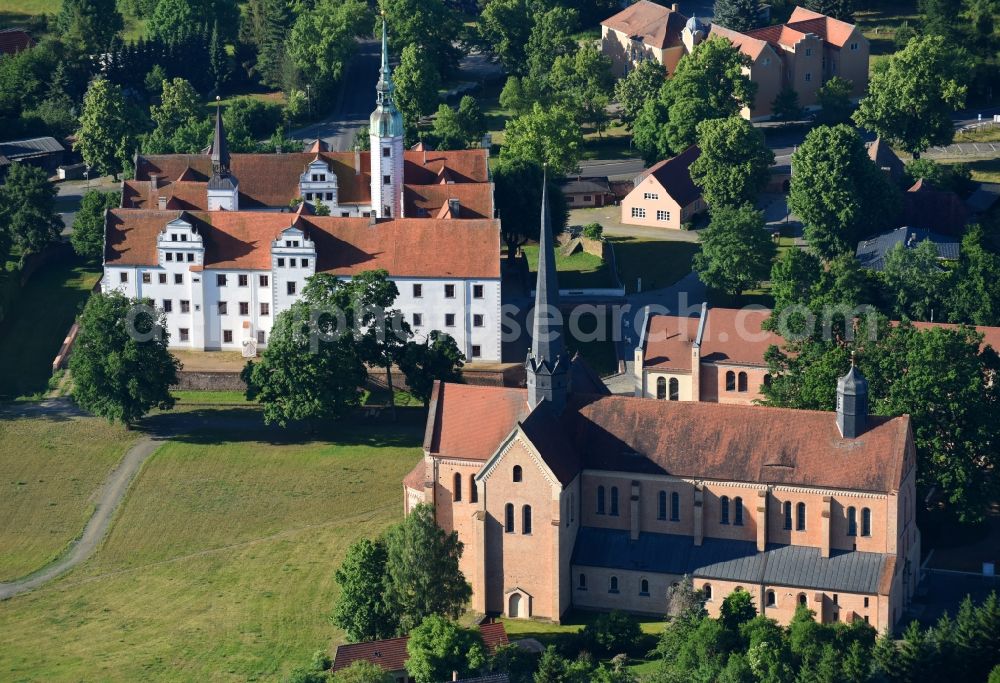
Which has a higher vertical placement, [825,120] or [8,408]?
[825,120]

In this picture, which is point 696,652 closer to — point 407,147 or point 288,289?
point 288,289

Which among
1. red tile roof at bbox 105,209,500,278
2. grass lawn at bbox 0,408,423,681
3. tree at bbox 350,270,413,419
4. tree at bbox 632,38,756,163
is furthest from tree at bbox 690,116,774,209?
grass lawn at bbox 0,408,423,681

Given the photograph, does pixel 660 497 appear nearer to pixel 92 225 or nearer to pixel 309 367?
pixel 309 367

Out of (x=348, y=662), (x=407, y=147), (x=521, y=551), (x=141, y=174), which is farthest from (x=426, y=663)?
(x=407, y=147)

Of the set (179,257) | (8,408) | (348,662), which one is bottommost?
(348,662)

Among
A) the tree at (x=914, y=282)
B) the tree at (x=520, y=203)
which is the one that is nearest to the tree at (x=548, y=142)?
the tree at (x=520, y=203)

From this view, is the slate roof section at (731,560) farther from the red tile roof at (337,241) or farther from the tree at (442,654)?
the red tile roof at (337,241)

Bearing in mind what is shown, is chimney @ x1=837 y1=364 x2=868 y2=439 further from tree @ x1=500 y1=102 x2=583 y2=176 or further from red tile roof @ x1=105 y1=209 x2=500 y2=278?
tree @ x1=500 y1=102 x2=583 y2=176
